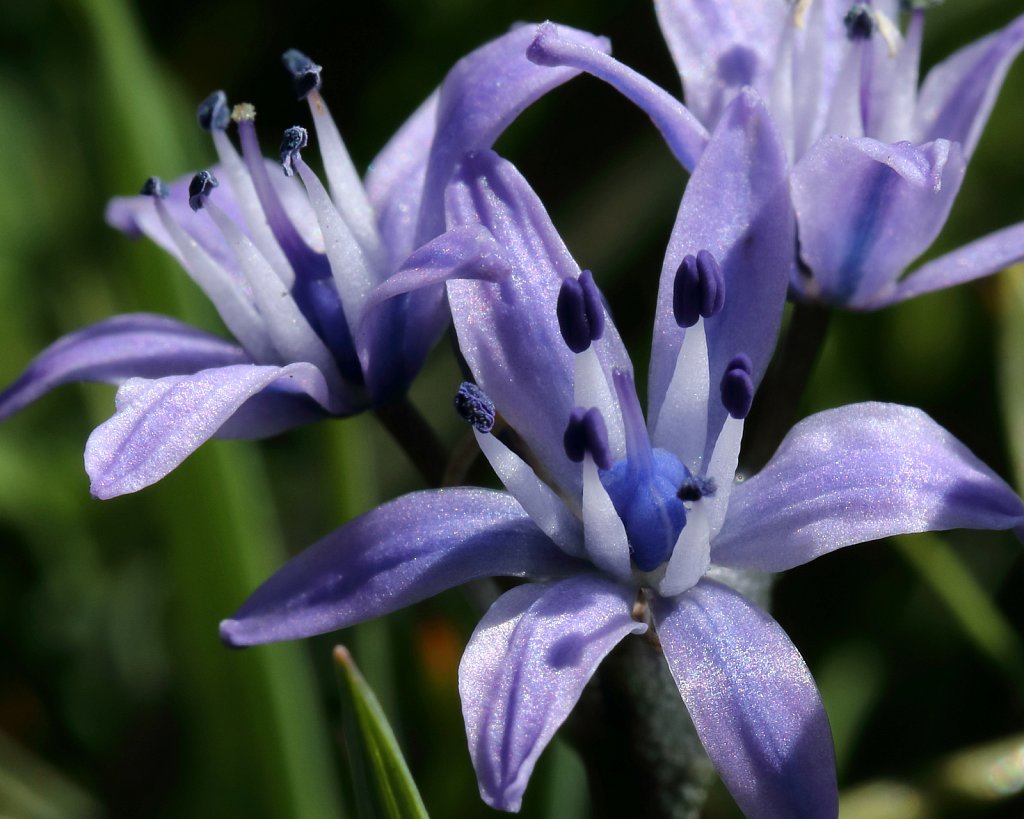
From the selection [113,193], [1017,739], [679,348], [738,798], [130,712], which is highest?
[113,193]

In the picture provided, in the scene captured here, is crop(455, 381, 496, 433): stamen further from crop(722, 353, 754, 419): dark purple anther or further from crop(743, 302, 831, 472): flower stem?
crop(743, 302, 831, 472): flower stem

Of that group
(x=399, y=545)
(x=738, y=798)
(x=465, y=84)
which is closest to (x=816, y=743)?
(x=738, y=798)

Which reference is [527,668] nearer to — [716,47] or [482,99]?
[482,99]

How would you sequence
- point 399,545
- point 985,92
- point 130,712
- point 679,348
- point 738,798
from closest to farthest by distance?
point 738,798 < point 399,545 < point 679,348 < point 985,92 < point 130,712

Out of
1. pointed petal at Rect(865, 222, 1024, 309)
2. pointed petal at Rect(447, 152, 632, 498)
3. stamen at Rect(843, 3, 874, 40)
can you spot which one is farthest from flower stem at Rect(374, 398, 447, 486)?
stamen at Rect(843, 3, 874, 40)

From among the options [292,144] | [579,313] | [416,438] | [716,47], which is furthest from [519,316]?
[716,47]

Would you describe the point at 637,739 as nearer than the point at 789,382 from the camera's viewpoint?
Yes

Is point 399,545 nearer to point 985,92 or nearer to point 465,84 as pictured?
point 465,84
